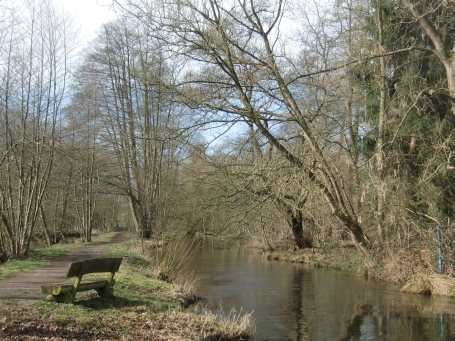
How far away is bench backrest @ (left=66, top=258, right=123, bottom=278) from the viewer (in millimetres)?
Answer: 7934

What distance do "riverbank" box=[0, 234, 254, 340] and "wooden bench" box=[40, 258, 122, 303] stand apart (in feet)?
0.55

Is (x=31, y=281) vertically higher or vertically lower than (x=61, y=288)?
lower

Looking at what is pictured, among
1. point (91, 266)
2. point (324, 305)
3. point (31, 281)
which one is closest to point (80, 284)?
point (91, 266)

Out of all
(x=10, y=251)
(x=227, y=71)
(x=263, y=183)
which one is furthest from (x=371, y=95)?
(x=10, y=251)

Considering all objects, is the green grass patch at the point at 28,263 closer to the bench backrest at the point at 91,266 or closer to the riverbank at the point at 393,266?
the bench backrest at the point at 91,266

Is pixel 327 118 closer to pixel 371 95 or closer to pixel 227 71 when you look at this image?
pixel 371 95

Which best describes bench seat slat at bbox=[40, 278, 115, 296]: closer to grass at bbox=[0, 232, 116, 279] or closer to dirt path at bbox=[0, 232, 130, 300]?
dirt path at bbox=[0, 232, 130, 300]

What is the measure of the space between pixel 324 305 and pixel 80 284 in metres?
6.65

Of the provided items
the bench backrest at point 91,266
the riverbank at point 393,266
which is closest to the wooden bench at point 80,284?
the bench backrest at point 91,266

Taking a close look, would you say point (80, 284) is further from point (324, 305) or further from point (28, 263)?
point (28, 263)

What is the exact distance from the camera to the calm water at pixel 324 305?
31.0 feet

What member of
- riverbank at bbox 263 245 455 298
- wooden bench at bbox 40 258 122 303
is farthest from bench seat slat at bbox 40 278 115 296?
riverbank at bbox 263 245 455 298

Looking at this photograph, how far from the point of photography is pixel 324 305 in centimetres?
1225

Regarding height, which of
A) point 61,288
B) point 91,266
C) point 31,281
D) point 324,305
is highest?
point 91,266
